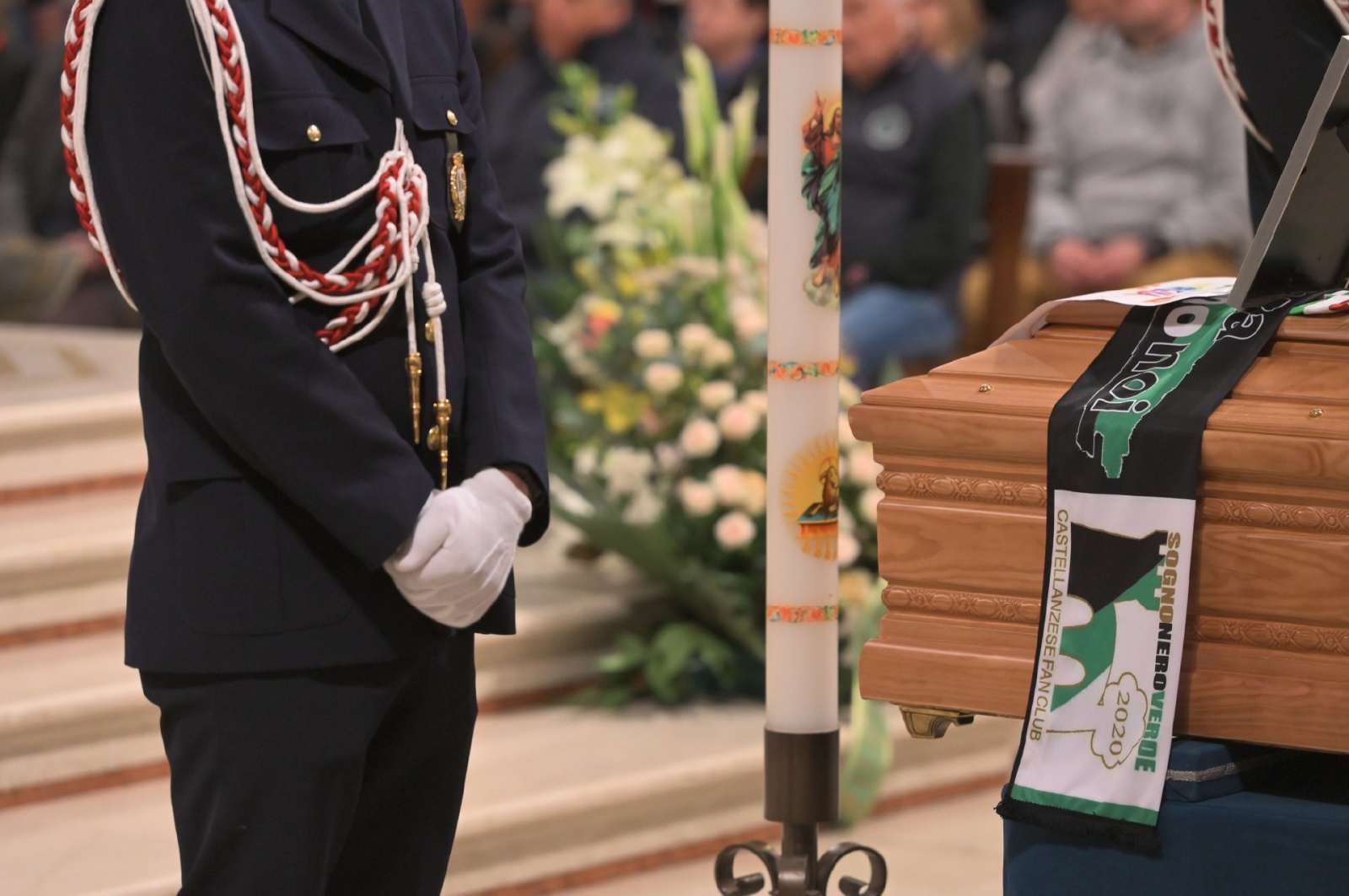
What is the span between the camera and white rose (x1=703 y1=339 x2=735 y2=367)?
351 cm

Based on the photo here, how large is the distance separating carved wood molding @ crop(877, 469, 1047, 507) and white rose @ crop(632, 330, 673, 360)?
1.86 meters

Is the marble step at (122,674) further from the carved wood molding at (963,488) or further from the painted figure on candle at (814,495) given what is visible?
the carved wood molding at (963,488)

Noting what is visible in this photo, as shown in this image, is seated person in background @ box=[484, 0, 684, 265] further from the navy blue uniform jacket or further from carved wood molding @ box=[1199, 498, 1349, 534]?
carved wood molding @ box=[1199, 498, 1349, 534]

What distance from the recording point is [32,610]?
10.1ft

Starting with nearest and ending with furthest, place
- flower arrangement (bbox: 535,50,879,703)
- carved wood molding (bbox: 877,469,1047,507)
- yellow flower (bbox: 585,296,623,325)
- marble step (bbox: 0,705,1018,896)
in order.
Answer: carved wood molding (bbox: 877,469,1047,507), marble step (bbox: 0,705,1018,896), flower arrangement (bbox: 535,50,879,703), yellow flower (bbox: 585,296,623,325)

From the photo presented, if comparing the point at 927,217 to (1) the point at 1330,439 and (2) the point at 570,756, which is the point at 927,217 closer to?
(2) the point at 570,756

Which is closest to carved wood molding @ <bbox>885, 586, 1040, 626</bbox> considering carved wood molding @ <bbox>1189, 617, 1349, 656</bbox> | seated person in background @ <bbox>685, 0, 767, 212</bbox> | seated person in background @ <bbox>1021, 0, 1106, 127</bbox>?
carved wood molding @ <bbox>1189, 617, 1349, 656</bbox>

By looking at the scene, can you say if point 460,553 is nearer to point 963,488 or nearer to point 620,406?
point 963,488

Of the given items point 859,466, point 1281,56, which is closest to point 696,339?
point 859,466

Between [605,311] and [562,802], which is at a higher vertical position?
[605,311]

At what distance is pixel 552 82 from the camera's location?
4984 millimetres

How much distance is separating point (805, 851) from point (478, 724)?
56.2 inches

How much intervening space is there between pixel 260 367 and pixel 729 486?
1.93 m

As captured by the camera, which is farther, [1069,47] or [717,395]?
[1069,47]
